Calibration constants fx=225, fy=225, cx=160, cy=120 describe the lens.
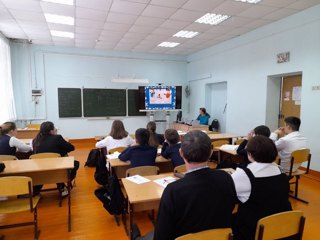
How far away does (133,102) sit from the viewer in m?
8.71

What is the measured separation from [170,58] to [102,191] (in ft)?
23.3

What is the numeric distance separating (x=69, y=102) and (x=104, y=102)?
120cm

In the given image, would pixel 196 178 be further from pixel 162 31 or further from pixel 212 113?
pixel 212 113

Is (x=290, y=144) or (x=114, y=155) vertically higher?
(x=290, y=144)

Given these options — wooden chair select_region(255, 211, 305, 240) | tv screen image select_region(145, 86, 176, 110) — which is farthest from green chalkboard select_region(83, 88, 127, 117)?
wooden chair select_region(255, 211, 305, 240)

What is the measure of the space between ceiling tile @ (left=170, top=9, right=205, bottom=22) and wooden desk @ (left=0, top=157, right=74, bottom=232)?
3.61 meters

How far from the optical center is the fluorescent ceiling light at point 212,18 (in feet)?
16.3

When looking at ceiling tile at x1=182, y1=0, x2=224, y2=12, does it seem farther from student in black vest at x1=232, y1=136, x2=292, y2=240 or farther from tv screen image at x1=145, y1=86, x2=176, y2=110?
tv screen image at x1=145, y1=86, x2=176, y2=110

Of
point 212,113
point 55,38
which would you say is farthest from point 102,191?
point 212,113

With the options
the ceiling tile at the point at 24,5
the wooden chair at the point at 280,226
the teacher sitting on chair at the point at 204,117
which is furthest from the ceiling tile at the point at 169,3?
the teacher sitting on chair at the point at 204,117

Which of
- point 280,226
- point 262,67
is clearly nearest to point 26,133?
point 280,226

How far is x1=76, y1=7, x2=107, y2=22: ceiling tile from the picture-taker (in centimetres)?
453

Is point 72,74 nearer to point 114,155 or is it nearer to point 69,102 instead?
point 69,102

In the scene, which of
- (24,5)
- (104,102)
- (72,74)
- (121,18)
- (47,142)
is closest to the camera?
(47,142)
